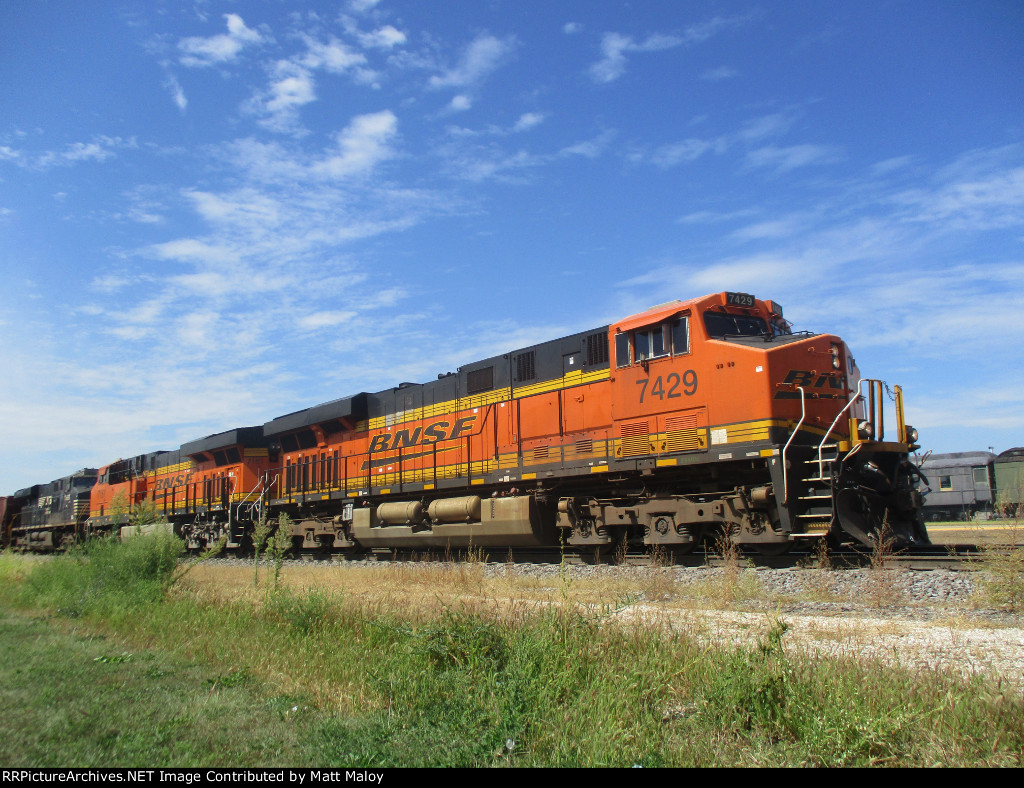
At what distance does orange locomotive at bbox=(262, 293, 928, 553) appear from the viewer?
390 inches

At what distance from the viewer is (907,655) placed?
4684 millimetres

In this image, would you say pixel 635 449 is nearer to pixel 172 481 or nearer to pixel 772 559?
pixel 772 559

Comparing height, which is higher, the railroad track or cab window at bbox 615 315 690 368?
cab window at bbox 615 315 690 368

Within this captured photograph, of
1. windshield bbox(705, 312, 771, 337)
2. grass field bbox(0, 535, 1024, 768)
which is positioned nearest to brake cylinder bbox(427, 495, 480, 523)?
windshield bbox(705, 312, 771, 337)

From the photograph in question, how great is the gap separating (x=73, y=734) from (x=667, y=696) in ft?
11.3

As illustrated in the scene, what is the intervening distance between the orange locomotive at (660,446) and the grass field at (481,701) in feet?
16.0

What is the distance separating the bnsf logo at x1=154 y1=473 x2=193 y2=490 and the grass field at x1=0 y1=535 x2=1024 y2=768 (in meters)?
19.1

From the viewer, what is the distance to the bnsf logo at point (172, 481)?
2462 centimetres

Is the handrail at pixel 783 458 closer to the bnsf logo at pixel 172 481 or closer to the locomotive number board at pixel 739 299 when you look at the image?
the locomotive number board at pixel 739 299

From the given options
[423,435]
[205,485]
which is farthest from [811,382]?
[205,485]

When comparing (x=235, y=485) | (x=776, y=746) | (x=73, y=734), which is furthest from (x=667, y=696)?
(x=235, y=485)

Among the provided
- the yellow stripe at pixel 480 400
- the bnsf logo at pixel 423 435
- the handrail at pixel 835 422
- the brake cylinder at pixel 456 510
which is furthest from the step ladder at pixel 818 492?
the bnsf logo at pixel 423 435

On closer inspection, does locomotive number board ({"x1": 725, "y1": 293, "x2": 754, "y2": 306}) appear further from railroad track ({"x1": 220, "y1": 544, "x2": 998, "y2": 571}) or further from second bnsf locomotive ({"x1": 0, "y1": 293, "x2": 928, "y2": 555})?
railroad track ({"x1": 220, "y1": 544, "x2": 998, "y2": 571})
